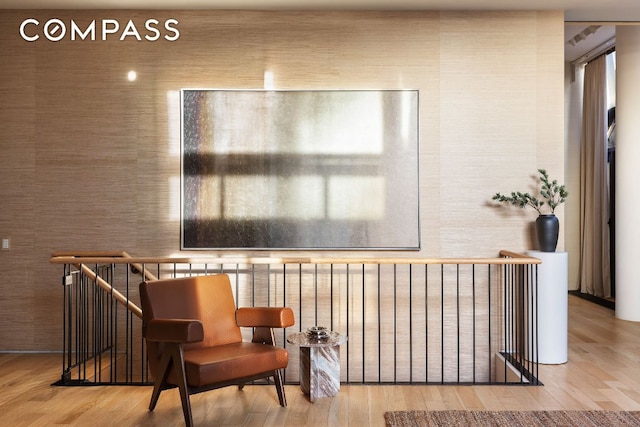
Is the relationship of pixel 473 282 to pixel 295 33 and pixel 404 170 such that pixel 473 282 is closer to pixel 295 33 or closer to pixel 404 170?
pixel 404 170

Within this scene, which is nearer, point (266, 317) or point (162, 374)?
point (162, 374)

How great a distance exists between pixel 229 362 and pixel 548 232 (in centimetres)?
286

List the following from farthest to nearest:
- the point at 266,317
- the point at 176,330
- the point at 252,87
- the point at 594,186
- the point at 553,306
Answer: the point at 594,186
the point at 252,87
the point at 553,306
the point at 266,317
the point at 176,330

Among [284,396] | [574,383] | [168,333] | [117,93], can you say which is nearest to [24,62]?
[117,93]

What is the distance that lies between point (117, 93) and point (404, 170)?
8.36 feet

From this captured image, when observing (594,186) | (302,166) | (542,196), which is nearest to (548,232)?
(542,196)

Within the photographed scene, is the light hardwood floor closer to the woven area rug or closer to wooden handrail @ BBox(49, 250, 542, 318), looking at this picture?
the woven area rug

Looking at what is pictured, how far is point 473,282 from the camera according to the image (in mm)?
5164

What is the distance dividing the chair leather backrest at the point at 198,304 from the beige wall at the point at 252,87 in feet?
4.37

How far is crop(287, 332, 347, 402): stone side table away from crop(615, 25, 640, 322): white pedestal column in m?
4.12

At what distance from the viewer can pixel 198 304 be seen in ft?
14.0

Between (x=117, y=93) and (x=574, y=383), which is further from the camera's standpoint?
(x=117, y=93)

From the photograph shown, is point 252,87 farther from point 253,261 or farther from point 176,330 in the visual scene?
point 176,330

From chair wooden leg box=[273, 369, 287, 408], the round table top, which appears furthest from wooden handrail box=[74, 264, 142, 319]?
chair wooden leg box=[273, 369, 287, 408]
